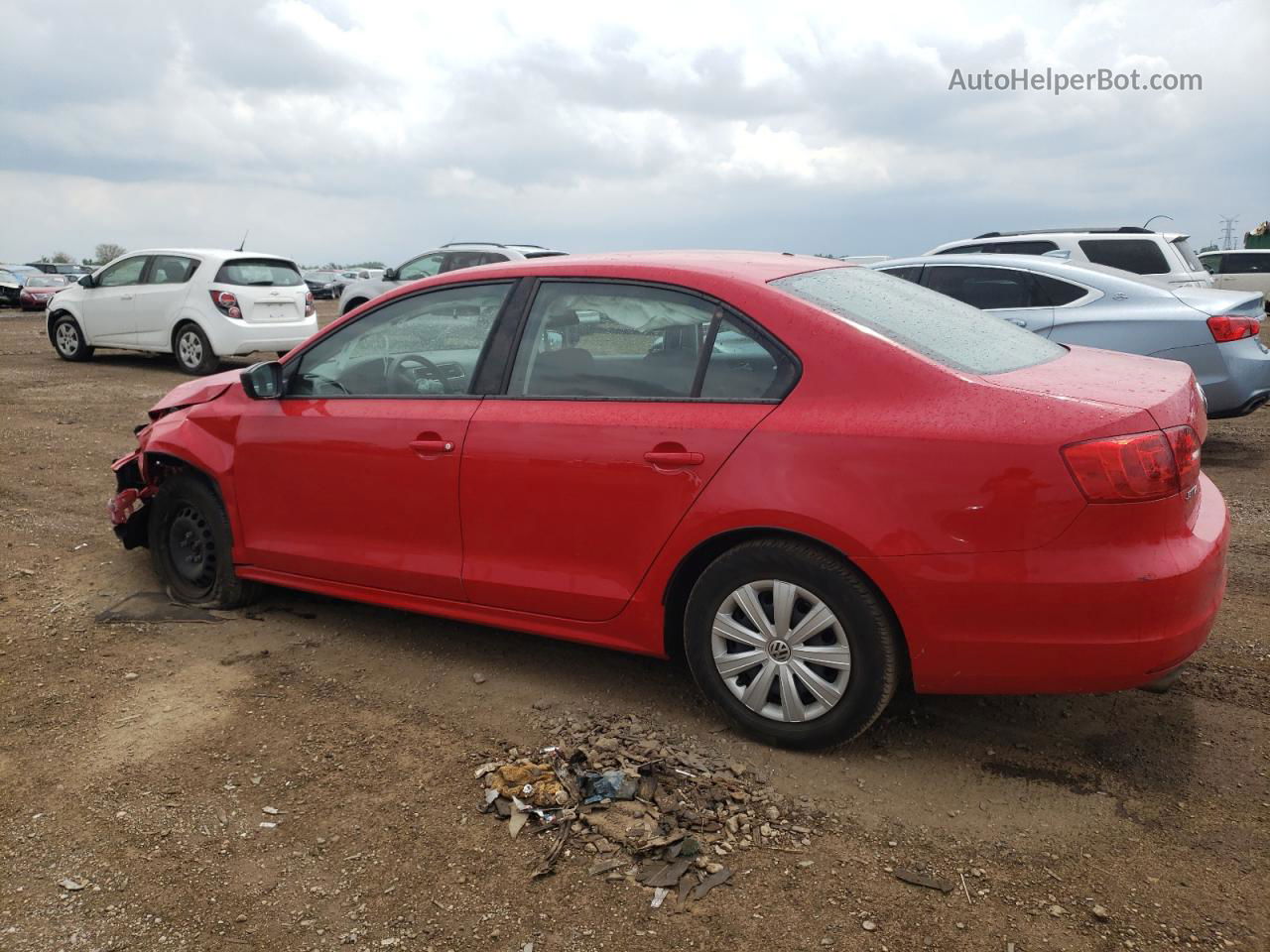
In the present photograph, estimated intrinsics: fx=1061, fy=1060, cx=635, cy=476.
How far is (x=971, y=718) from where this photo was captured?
369 centimetres

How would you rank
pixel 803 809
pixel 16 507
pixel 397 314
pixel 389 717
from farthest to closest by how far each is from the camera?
1. pixel 16 507
2. pixel 397 314
3. pixel 389 717
4. pixel 803 809

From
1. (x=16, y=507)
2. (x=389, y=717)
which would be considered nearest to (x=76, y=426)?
(x=16, y=507)

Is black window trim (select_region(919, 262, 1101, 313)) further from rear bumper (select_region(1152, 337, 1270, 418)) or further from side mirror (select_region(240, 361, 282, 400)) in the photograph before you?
side mirror (select_region(240, 361, 282, 400))

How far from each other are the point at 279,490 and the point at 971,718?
9.39 feet

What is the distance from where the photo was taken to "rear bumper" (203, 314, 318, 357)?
13.6m

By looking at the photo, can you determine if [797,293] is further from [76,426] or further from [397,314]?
[76,426]

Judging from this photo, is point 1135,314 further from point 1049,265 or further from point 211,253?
point 211,253

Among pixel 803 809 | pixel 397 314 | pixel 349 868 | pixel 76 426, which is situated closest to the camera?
pixel 349 868

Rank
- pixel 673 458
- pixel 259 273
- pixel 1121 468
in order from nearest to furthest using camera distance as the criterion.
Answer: pixel 1121 468 → pixel 673 458 → pixel 259 273

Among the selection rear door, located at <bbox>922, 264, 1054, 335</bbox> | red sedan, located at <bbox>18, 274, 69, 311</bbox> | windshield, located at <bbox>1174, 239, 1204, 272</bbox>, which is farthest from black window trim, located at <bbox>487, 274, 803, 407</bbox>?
red sedan, located at <bbox>18, 274, 69, 311</bbox>

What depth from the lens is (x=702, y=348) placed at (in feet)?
11.5

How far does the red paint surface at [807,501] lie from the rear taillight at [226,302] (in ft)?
33.2

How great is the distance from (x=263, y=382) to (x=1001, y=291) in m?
5.98

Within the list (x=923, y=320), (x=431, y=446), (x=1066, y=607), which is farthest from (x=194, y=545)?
(x=1066, y=607)
